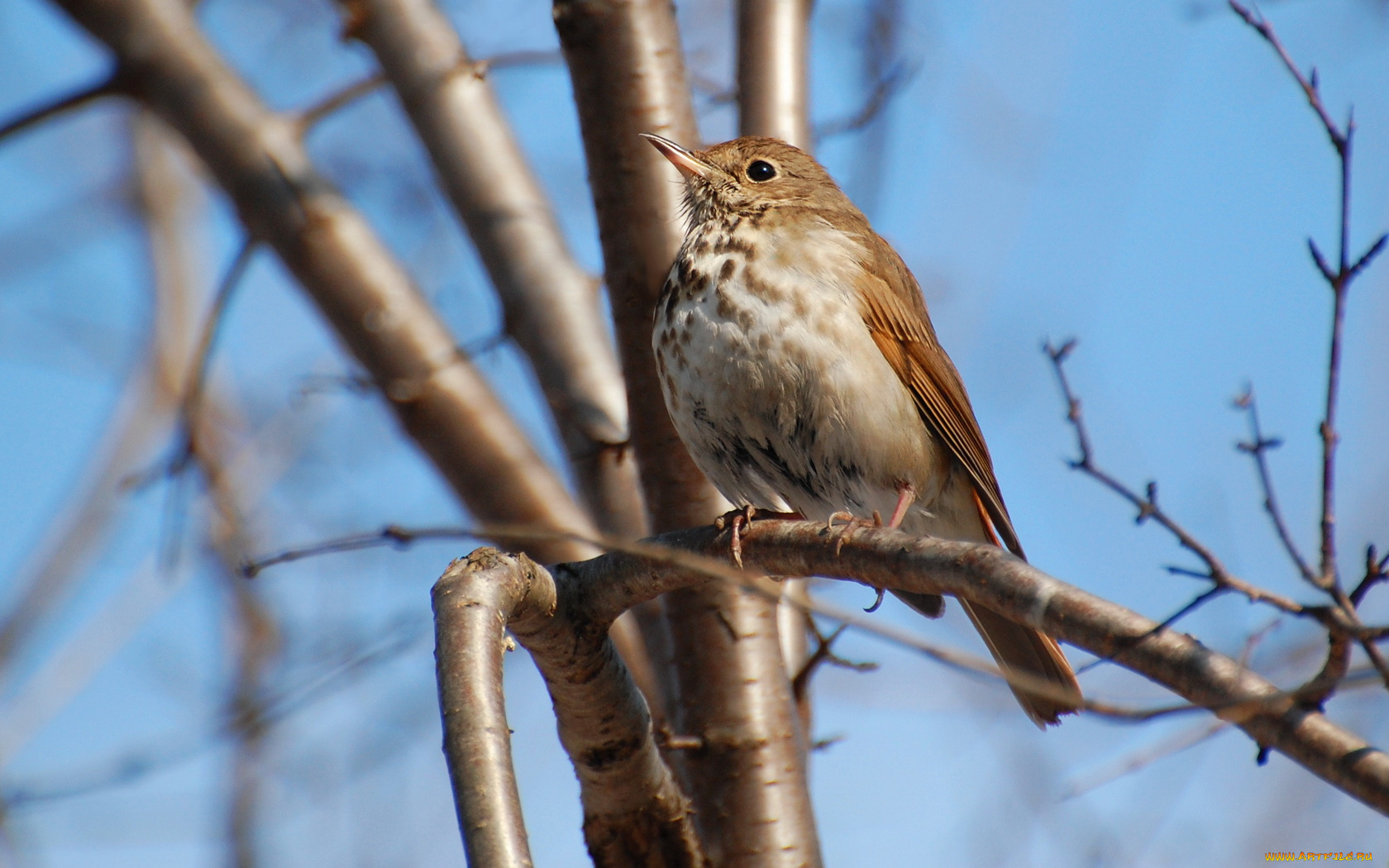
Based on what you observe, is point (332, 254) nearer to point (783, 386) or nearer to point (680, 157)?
point (680, 157)

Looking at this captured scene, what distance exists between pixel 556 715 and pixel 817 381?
1.34 m

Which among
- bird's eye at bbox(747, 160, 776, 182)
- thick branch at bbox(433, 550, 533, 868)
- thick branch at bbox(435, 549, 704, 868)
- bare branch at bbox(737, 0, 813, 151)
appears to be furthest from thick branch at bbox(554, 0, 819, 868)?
thick branch at bbox(433, 550, 533, 868)

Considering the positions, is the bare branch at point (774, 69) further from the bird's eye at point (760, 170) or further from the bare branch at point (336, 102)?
the bare branch at point (336, 102)

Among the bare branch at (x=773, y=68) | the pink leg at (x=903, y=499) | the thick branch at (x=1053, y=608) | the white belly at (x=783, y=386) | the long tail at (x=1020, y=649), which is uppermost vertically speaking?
the bare branch at (x=773, y=68)

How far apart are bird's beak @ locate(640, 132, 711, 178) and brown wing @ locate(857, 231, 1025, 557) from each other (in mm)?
644

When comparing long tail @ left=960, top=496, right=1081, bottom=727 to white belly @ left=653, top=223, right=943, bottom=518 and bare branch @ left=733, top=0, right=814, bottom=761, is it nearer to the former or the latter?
white belly @ left=653, top=223, right=943, bottom=518

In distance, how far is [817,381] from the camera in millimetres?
3631

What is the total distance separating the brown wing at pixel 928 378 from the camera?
155 inches

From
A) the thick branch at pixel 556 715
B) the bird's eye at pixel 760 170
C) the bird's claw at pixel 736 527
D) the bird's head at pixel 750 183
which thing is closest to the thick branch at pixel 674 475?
the thick branch at pixel 556 715

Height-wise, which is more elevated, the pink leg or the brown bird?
the brown bird

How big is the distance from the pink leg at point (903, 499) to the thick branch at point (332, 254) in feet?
3.75

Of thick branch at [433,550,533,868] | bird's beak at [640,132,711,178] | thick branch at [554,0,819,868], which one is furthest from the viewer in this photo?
bird's beak at [640,132,711,178]

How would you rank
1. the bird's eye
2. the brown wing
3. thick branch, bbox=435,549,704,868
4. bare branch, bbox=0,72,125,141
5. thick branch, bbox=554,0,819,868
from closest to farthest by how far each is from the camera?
thick branch, bbox=435,549,704,868
thick branch, bbox=554,0,819,868
the brown wing
bare branch, bbox=0,72,125,141
the bird's eye

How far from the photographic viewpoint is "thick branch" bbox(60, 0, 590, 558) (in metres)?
4.33
